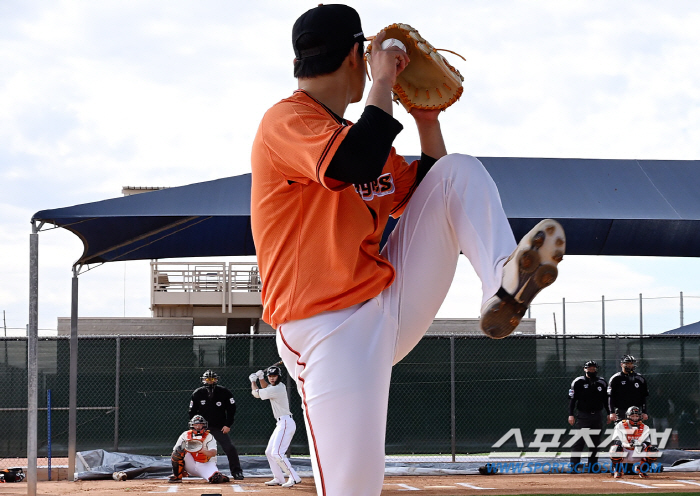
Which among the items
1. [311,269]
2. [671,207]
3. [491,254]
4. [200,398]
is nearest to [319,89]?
[311,269]

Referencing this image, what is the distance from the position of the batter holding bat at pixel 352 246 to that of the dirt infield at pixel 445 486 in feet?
23.7

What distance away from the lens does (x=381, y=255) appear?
231 centimetres

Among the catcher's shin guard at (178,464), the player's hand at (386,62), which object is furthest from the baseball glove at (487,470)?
the player's hand at (386,62)

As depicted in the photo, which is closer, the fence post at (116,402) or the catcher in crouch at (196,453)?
the catcher in crouch at (196,453)

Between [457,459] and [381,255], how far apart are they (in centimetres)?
1127

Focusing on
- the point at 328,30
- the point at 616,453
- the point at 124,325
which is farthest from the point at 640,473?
the point at 124,325

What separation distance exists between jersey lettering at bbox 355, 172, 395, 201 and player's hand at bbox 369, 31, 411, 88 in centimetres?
28

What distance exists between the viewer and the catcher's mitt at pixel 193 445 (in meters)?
10.9

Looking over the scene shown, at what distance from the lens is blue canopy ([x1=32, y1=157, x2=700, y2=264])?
923cm

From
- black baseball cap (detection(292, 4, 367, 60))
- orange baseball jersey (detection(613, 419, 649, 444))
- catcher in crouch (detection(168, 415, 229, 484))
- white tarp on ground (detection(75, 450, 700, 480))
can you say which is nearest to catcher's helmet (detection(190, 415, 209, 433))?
catcher in crouch (detection(168, 415, 229, 484))

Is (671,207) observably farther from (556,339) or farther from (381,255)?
(381,255)

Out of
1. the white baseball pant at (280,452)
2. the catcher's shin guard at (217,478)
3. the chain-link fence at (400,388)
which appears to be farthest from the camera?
the chain-link fence at (400,388)

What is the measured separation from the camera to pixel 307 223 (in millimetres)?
1992

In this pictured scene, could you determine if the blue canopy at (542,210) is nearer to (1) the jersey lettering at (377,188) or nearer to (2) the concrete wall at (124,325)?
(1) the jersey lettering at (377,188)
